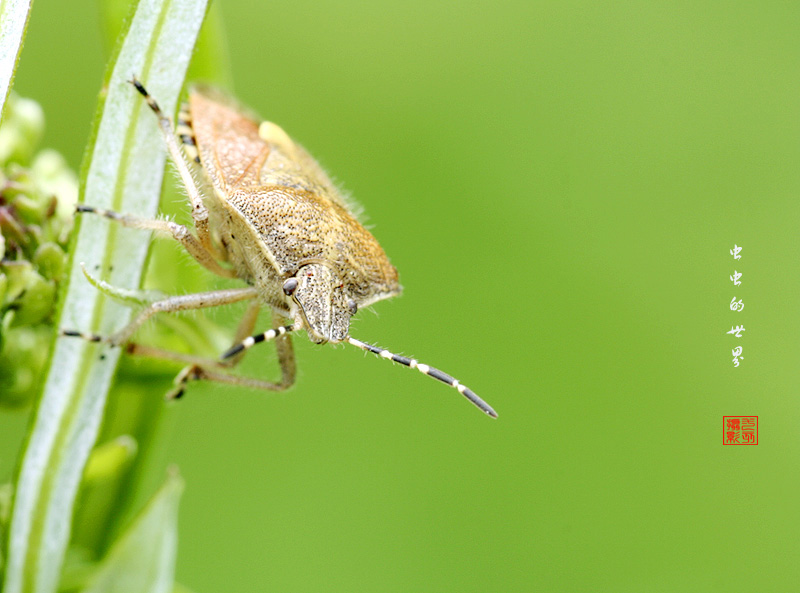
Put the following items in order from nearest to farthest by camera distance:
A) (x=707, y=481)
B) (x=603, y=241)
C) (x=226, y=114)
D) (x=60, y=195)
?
(x=60, y=195) → (x=226, y=114) → (x=707, y=481) → (x=603, y=241)

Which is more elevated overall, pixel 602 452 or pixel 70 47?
pixel 70 47

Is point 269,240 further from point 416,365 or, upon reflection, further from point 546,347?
point 546,347

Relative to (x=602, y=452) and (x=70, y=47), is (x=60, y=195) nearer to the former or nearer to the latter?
(x=602, y=452)

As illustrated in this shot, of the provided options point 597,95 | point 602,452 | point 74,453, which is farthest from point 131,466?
point 597,95

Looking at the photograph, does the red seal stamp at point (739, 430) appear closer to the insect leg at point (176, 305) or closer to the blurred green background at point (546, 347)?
the blurred green background at point (546, 347)

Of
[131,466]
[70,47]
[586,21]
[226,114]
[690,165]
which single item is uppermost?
[586,21]

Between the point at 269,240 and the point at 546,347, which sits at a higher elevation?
the point at 546,347

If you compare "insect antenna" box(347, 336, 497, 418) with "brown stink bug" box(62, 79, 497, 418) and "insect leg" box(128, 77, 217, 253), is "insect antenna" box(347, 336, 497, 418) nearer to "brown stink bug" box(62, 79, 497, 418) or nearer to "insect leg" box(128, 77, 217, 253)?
"brown stink bug" box(62, 79, 497, 418)

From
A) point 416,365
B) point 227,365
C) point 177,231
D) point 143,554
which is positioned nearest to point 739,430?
point 416,365
